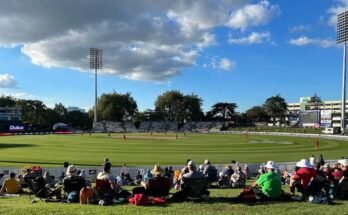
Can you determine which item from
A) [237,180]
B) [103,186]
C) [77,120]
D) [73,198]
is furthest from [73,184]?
[77,120]

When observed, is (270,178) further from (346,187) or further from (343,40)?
(343,40)

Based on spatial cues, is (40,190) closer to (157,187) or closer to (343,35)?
(157,187)

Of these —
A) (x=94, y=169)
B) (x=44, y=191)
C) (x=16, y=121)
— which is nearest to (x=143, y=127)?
(x=16, y=121)

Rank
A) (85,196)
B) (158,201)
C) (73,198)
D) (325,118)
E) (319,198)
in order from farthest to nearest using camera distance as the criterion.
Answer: (325,118) < (73,198) < (319,198) < (85,196) < (158,201)

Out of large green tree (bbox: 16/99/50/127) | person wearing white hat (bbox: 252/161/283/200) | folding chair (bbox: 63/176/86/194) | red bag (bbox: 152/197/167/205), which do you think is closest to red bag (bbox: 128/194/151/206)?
red bag (bbox: 152/197/167/205)

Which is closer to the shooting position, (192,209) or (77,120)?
(192,209)

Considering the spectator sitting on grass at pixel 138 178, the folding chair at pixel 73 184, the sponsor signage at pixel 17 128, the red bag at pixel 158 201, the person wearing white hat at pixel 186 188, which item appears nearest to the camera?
the red bag at pixel 158 201

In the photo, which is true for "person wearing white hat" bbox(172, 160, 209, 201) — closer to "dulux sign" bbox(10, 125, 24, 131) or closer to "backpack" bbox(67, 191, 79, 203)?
"backpack" bbox(67, 191, 79, 203)

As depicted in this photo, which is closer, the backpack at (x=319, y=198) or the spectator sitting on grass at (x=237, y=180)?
the backpack at (x=319, y=198)

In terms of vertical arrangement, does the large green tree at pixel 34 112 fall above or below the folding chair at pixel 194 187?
above

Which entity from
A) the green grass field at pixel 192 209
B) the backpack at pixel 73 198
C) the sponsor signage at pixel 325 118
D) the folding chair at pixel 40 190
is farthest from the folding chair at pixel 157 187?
the sponsor signage at pixel 325 118

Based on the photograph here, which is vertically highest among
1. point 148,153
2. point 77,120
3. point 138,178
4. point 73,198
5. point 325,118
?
point 325,118

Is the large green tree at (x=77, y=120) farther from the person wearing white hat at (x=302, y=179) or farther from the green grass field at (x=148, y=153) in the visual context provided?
the person wearing white hat at (x=302, y=179)

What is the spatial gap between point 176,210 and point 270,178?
3.24 meters
